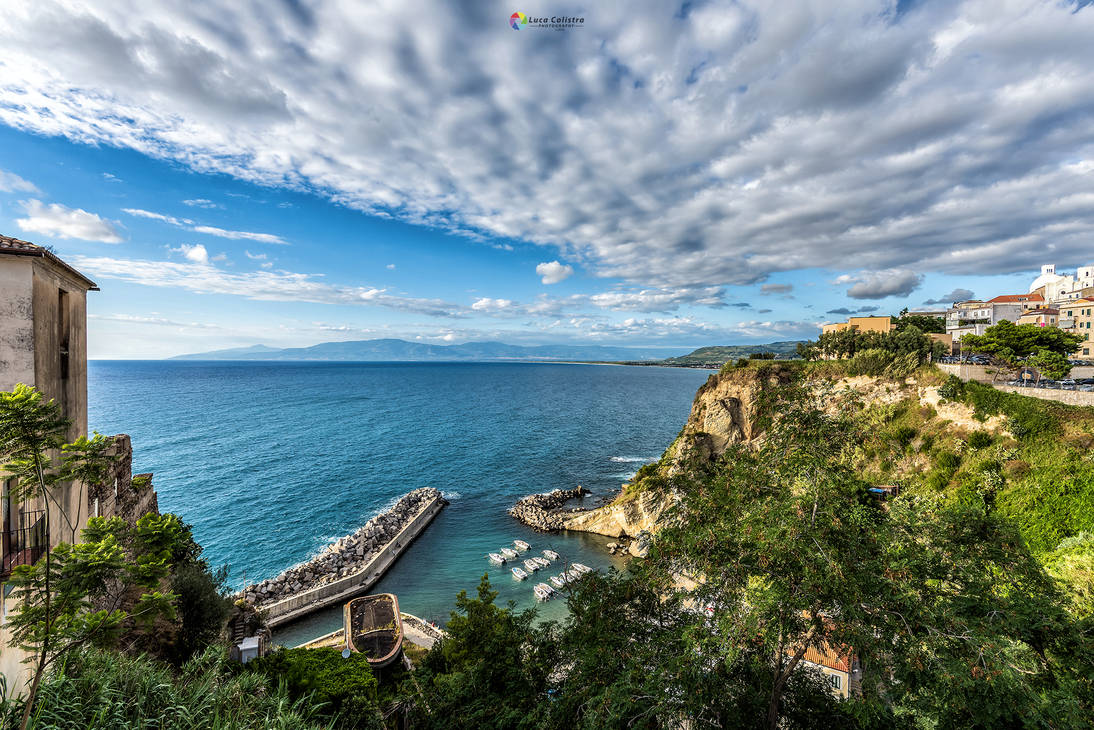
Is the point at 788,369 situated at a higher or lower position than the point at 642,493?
higher

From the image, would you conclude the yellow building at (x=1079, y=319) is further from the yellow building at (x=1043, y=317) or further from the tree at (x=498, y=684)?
the tree at (x=498, y=684)

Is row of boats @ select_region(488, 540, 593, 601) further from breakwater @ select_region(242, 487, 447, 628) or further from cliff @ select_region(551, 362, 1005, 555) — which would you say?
breakwater @ select_region(242, 487, 447, 628)

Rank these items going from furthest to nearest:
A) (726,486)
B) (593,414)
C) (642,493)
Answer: (593,414)
(642,493)
(726,486)

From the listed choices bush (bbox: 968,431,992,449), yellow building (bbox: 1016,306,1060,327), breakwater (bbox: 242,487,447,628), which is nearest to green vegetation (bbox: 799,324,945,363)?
bush (bbox: 968,431,992,449)

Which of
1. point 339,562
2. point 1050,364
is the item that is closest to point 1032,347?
point 1050,364

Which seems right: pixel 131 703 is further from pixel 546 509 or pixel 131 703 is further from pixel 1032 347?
pixel 1032 347

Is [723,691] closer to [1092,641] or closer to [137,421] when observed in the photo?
[1092,641]

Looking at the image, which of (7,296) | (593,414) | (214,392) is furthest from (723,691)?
(214,392)
